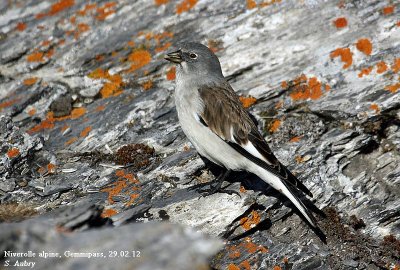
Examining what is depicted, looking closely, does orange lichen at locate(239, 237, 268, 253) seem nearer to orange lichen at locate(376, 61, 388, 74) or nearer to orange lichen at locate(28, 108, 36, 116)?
orange lichen at locate(376, 61, 388, 74)

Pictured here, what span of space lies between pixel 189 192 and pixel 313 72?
2664 mm

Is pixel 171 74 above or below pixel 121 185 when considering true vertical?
above

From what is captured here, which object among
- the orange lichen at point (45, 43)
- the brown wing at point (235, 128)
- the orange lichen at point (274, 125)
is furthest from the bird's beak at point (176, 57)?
the orange lichen at point (45, 43)

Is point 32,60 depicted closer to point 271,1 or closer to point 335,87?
point 271,1

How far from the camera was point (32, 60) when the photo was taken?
8.41 metres

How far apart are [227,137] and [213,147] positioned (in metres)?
0.19

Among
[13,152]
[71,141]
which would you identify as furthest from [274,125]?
[13,152]

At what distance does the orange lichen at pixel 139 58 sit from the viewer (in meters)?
8.07

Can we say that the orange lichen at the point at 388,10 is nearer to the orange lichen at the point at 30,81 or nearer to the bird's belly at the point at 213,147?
the bird's belly at the point at 213,147

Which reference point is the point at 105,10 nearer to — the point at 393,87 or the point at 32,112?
the point at 32,112

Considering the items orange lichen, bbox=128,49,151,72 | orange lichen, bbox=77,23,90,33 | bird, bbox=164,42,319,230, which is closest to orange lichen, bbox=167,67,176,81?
orange lichen, bbox=128,49,151,72

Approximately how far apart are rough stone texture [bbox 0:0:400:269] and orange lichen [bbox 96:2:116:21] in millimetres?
39

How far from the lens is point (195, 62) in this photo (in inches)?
252

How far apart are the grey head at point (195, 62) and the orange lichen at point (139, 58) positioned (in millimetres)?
1673
